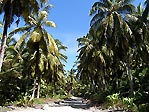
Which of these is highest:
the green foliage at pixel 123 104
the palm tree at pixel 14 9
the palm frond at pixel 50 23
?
the palm frond at pixel 50 23

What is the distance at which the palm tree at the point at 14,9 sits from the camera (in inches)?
732

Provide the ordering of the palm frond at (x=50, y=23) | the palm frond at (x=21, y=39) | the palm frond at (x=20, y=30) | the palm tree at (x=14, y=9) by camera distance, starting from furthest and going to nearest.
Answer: the palm frond at (x=50, y=23), the palm frond at (x=20, y=30), the palm frond at (x=21, y=39), the palm tree at (x=14, y=9)

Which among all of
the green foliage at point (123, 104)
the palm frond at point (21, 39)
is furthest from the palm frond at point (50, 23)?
the green foliage at point (123, 104)

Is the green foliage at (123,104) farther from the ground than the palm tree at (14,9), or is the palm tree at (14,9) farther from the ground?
the palm tree at (14,9)

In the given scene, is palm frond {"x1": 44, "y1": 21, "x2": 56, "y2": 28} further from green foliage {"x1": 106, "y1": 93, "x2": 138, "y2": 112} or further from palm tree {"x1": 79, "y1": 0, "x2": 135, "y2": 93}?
green foliage {"x1": 106, "y1": 93, "x2": 138, "y2": 112}

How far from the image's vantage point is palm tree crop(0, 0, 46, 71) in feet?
61.0

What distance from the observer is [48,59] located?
33.5m

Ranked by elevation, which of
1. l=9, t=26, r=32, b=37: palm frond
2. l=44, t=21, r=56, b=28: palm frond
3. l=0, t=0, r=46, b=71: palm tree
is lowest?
l=0, t=0, r=46, b=71: palm tree

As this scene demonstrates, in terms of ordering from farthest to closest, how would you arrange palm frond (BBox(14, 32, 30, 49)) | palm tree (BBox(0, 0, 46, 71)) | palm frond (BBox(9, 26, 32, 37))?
palm frond (BBox(9, 26, 32, 37)) → palm frond (BBox(14, 32, 30, 49)) → palm tree (BBox(0, 0, 46, 71))

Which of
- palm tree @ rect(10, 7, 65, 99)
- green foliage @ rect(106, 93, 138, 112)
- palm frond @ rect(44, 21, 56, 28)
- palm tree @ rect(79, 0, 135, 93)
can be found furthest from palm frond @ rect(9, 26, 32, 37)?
green foliage @ rect(106, 93, 138, 112)

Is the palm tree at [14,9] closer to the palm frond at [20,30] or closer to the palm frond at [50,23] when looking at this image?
the palm frond at [20,30]

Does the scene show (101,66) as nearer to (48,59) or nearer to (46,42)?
(48,59)

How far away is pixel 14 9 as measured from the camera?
19500 mm

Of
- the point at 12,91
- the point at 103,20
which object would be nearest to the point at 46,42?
the point at 103,20
